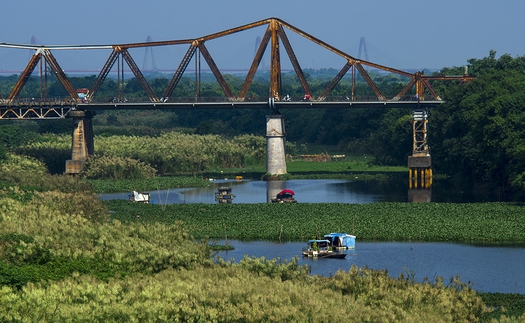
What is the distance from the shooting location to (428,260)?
6838 cm

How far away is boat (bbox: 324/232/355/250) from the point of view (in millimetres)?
72769

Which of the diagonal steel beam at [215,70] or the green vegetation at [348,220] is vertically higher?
the diagonal steel beam at [215,70]

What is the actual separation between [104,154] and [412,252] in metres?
64.2

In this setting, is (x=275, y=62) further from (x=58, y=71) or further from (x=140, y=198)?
(x=140, y=198)

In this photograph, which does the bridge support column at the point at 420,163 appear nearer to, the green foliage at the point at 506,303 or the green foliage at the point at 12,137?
the green foliage at the point at 506,303

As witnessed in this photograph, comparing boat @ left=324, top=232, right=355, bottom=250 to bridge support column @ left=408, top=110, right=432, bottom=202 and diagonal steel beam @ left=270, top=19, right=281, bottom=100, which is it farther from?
diagonal steel beam @ left=270, top=19, right=281, bottom=100

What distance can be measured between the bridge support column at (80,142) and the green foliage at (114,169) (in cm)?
182

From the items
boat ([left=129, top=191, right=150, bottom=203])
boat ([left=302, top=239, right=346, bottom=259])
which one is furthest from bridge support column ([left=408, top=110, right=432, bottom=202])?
boat ([left=302, top=239, right=346, bottom=259])

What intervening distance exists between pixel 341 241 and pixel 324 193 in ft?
118

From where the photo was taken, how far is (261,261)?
5519cm

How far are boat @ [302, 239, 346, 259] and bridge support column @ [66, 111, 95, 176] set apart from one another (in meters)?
57.4

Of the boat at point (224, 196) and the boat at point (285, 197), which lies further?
the boat at point (224, 196)

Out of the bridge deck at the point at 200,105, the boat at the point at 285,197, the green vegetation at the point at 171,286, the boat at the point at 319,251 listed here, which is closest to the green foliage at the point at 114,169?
the bridge deck at the point at 200,105

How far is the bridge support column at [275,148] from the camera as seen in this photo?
126 m
